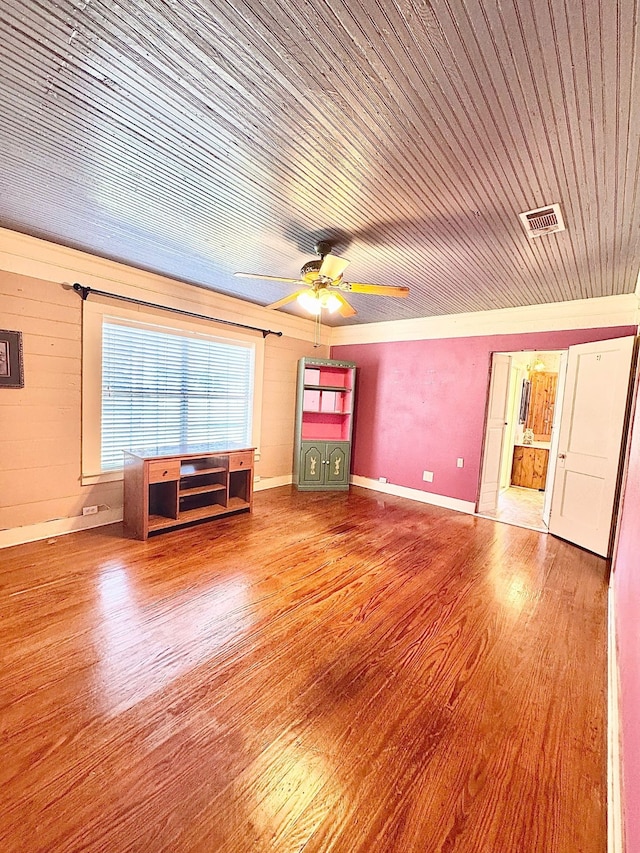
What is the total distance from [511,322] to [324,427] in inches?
115

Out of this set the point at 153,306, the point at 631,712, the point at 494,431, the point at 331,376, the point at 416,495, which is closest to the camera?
the point at 631,712

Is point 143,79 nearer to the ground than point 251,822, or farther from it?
farther from it

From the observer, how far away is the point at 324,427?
5.91 m

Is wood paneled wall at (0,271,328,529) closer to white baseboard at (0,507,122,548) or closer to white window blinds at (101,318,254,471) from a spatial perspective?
white baseboard at (0,507,122,548)

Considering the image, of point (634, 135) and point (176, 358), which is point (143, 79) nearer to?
point (634, 135)

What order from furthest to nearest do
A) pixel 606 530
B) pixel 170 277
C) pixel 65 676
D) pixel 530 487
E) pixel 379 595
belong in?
→ 1. pixel 530 487
2. pixel 170 277
3. pixel 606 530
4. pixel 379 595
5. pixel 65 676

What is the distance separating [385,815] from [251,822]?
0.45 meters

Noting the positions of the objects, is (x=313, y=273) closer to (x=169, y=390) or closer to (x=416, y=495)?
(x=169, y=390)

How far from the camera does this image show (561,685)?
192 centimetres

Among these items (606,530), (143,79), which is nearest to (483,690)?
(606,530)

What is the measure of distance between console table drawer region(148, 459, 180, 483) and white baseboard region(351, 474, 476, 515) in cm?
313

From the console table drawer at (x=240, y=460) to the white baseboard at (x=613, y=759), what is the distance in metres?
3.41

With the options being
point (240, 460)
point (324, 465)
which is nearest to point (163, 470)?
point (240, 460)

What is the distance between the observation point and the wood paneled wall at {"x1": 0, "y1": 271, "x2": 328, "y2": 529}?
313 cm
